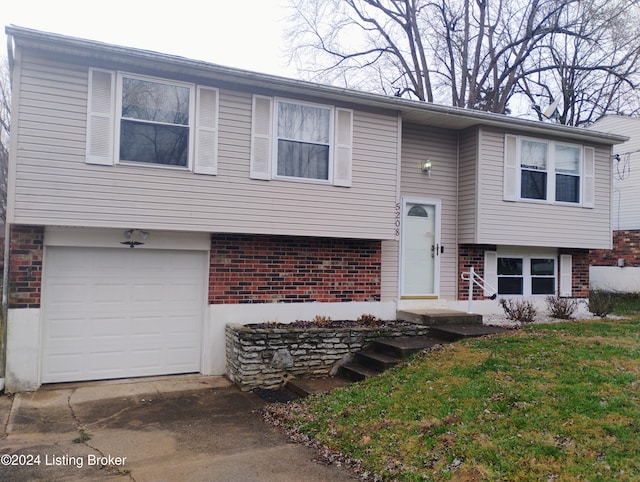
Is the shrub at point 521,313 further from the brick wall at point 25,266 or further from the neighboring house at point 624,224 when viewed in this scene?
the brick wall at point 25,266

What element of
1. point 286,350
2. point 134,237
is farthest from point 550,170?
point 134,237

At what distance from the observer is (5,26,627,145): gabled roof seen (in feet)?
22.2

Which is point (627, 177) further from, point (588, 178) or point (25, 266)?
point (25, 266)

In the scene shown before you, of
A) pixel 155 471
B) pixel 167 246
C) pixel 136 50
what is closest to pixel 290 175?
pixel 167 246

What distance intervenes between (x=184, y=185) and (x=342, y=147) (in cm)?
286

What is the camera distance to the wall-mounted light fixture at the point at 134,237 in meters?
7.76

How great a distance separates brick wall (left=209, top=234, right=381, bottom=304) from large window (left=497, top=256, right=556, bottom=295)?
10.7 ft

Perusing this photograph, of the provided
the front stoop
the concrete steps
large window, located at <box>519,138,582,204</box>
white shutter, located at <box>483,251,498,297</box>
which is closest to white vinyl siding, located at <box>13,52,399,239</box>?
the front stoop

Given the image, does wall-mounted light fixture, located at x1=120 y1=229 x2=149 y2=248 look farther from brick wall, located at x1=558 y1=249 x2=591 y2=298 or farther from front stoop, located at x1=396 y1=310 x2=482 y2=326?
brick wall, located at x1=558 y1=249 x2=591 y2=298

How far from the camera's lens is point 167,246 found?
8.02 metres

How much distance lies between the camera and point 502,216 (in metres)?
10.2

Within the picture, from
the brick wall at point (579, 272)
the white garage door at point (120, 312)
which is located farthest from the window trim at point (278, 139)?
the brick wall at point (579, 272)

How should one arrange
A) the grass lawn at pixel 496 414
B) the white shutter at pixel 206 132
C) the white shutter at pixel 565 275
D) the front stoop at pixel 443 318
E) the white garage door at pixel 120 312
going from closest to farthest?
1. the grass lawn at pixel 496 414
2. the white garage door at pixel 120 312
3. the white shutter at pixel 206 132
4. the front stoop at pixel 443 318
5. the white shutter at pixel 565 275

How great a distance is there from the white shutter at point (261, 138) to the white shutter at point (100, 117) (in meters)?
2.16
